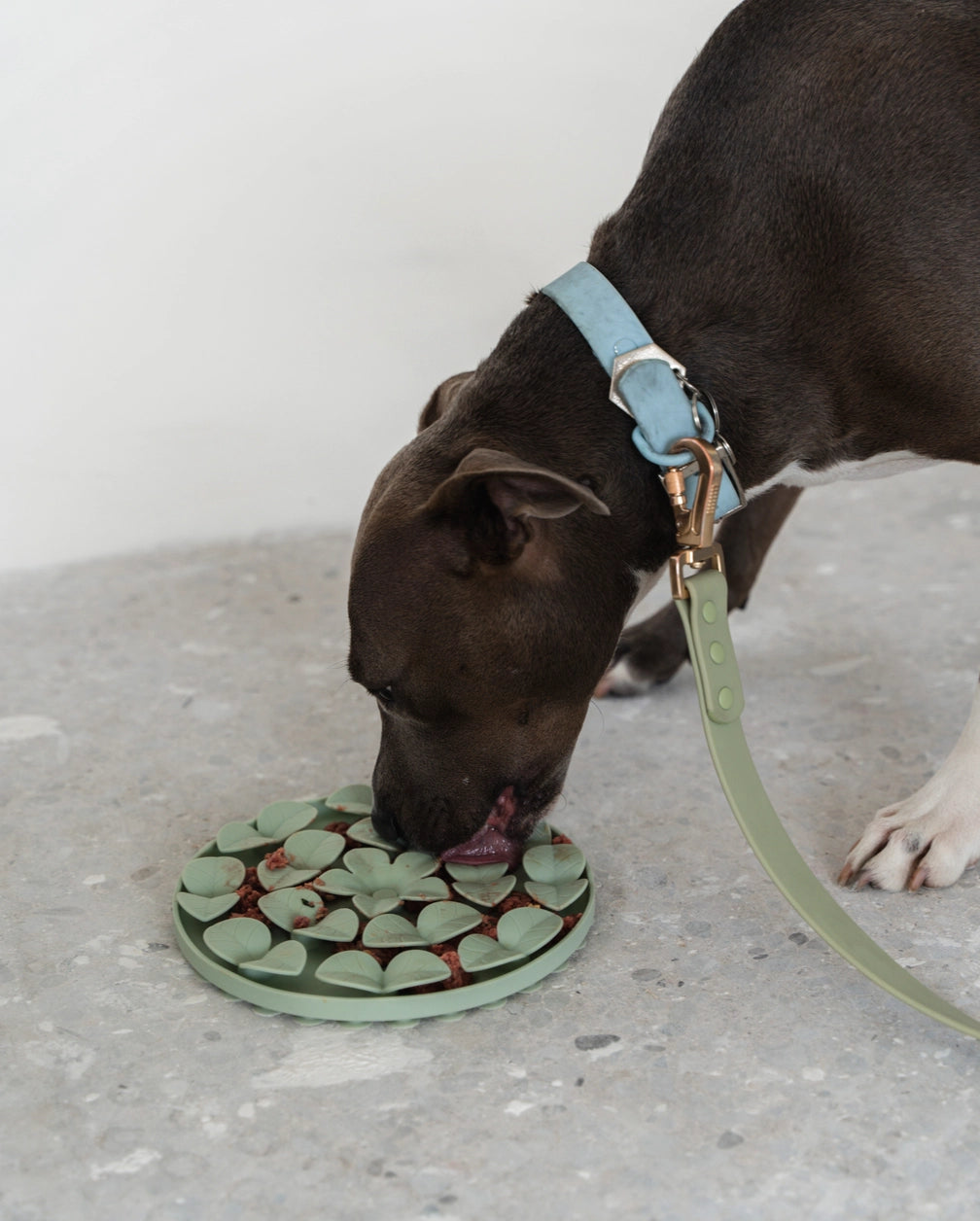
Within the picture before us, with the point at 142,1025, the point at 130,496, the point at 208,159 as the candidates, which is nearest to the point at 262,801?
the point at 142,1025

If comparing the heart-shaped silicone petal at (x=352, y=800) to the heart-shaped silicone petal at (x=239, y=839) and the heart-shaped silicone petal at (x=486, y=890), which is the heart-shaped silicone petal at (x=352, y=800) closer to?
the heart-shaped silicone petal at (x=239, y=839)

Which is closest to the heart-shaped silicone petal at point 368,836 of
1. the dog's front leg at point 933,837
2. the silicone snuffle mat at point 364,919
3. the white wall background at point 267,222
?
the silicone snuffle mat at point 364,919

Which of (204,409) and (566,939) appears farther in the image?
(204,409)

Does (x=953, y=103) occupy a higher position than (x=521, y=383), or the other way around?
(x=953, y=103)

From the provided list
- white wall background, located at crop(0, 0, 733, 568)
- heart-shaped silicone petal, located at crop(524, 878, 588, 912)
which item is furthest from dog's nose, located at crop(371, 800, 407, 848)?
white wall background, located at crop(0, 0, 733, 568)

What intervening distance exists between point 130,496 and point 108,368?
0.37m

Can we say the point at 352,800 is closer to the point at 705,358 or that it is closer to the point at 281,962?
the point at 281,962

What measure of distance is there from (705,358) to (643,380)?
16 cm

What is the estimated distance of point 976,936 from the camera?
2.16m

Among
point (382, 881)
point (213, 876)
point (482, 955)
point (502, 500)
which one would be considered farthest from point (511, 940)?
point (502, 500)

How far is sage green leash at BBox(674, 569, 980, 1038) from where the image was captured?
6.32ft

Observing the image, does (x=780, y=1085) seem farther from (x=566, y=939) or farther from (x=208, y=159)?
(x=208, y=159)

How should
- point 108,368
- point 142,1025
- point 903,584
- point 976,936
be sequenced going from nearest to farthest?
point 142,1025
point 976,936
point 903,584
point 108,368

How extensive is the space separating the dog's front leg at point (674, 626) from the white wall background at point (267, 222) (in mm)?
1463
